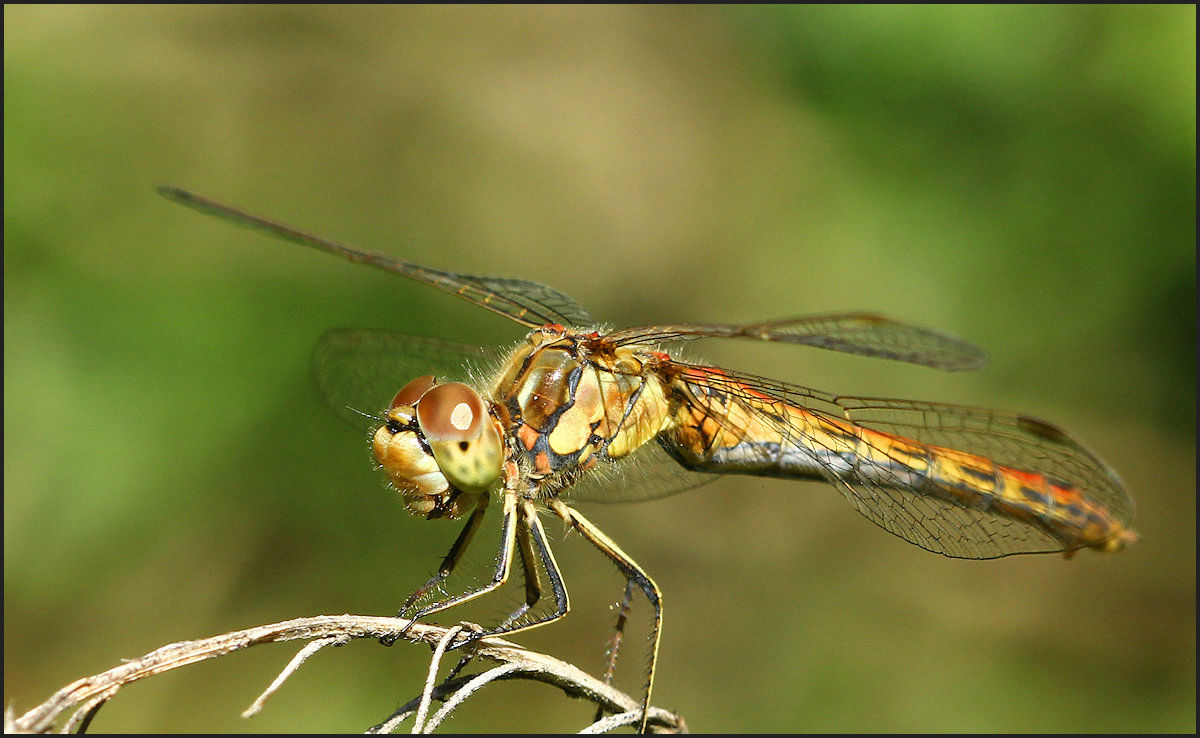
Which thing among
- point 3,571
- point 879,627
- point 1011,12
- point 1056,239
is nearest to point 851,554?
point 879,627

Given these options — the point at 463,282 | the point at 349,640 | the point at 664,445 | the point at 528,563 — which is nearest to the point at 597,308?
the point at 664,445

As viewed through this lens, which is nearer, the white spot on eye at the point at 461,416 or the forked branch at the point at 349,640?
the forked branch at the point at 349,640

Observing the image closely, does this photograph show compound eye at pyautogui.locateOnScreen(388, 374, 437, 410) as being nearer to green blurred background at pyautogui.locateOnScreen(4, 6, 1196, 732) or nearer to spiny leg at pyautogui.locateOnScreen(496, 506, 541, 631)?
spiny leg at pyautogui.locateOnScreen(496, 506, 541, 631)

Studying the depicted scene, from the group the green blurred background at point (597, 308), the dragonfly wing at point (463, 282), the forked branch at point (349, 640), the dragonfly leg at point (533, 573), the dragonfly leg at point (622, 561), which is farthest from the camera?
the green blurred background at point (597, 308)

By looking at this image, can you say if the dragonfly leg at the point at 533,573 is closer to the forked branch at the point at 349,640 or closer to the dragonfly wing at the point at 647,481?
the forked branch at the point at 349,640

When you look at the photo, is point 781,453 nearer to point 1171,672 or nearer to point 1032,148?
point 1032,148

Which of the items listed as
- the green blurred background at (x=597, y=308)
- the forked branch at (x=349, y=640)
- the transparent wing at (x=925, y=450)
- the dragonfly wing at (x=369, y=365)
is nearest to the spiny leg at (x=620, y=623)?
the forked branch at (x=349, y=640)

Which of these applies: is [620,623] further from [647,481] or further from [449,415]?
[449,415]

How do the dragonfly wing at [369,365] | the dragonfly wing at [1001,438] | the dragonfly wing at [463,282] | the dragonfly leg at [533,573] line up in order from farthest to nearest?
the dragonfly wing at [369,365] → the dragonfly wing at [1001,438] → the dragonfly leg at [533,573] → the dragonfly wing at [463,282]
